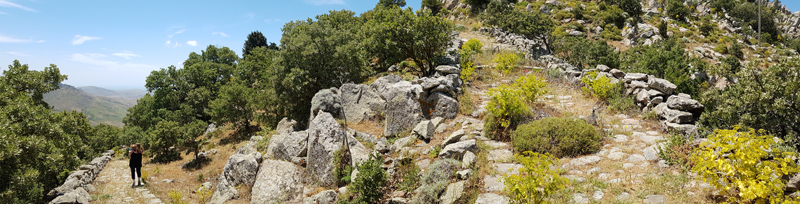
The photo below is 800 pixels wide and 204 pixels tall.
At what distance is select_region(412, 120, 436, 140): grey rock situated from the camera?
9.83 metres

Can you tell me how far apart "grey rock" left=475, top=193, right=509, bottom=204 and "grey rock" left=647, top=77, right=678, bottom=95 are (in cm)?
706

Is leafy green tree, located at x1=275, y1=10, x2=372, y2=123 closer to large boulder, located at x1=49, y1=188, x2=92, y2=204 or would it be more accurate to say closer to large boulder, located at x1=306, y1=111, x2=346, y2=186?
large boulder, located at x1=306, y1=111, x2=346, y2=186

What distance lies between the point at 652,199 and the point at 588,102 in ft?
22.1

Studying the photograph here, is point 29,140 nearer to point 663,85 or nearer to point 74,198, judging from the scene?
point 74,198

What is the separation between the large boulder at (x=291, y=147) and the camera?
1084 centimetres

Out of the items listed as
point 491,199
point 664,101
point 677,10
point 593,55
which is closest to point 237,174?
point 491,199

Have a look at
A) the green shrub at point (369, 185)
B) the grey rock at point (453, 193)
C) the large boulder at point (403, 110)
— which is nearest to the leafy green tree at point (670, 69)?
the large boulder at point (403, 110)

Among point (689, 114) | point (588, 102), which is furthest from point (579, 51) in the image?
point (689, 114)

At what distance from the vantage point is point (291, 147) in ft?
36.0

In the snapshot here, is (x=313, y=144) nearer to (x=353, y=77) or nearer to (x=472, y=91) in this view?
(x=472, y=91)

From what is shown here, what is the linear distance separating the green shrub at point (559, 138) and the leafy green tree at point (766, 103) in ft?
8.58

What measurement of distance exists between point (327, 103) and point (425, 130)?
494 cm

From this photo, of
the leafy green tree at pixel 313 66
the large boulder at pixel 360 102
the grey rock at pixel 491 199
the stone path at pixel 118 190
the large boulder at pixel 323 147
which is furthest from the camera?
the leafy green tree at pixel 313 66

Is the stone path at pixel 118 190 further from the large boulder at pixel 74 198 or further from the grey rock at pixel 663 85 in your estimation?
the grey rock at pixel 663 85
